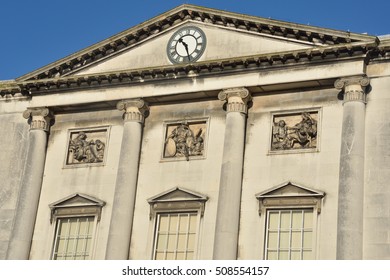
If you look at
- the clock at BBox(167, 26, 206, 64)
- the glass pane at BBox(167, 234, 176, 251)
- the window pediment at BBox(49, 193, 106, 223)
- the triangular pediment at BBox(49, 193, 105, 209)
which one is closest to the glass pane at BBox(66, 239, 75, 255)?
the window pediment at BBox(49, 193, 106, 223)

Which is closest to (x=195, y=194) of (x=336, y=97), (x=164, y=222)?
(x=164, y=222)

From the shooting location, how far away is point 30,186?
3103 centimetres

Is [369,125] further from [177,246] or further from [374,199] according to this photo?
[177,246]

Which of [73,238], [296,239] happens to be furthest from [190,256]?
[73,238]

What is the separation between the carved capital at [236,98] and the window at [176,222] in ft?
11.0

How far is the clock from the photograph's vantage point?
98.8ft

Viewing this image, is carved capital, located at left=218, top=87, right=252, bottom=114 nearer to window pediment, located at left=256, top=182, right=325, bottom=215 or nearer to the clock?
the clock

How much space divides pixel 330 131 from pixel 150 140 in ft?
22.9

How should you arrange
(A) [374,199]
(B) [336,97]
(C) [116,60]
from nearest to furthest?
(A) [374,199] → (B) [336,97] → (C) [116,60]

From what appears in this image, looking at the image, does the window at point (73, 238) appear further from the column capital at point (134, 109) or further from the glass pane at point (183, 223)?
the column capital at point (134, 109)

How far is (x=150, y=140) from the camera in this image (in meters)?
30.3
